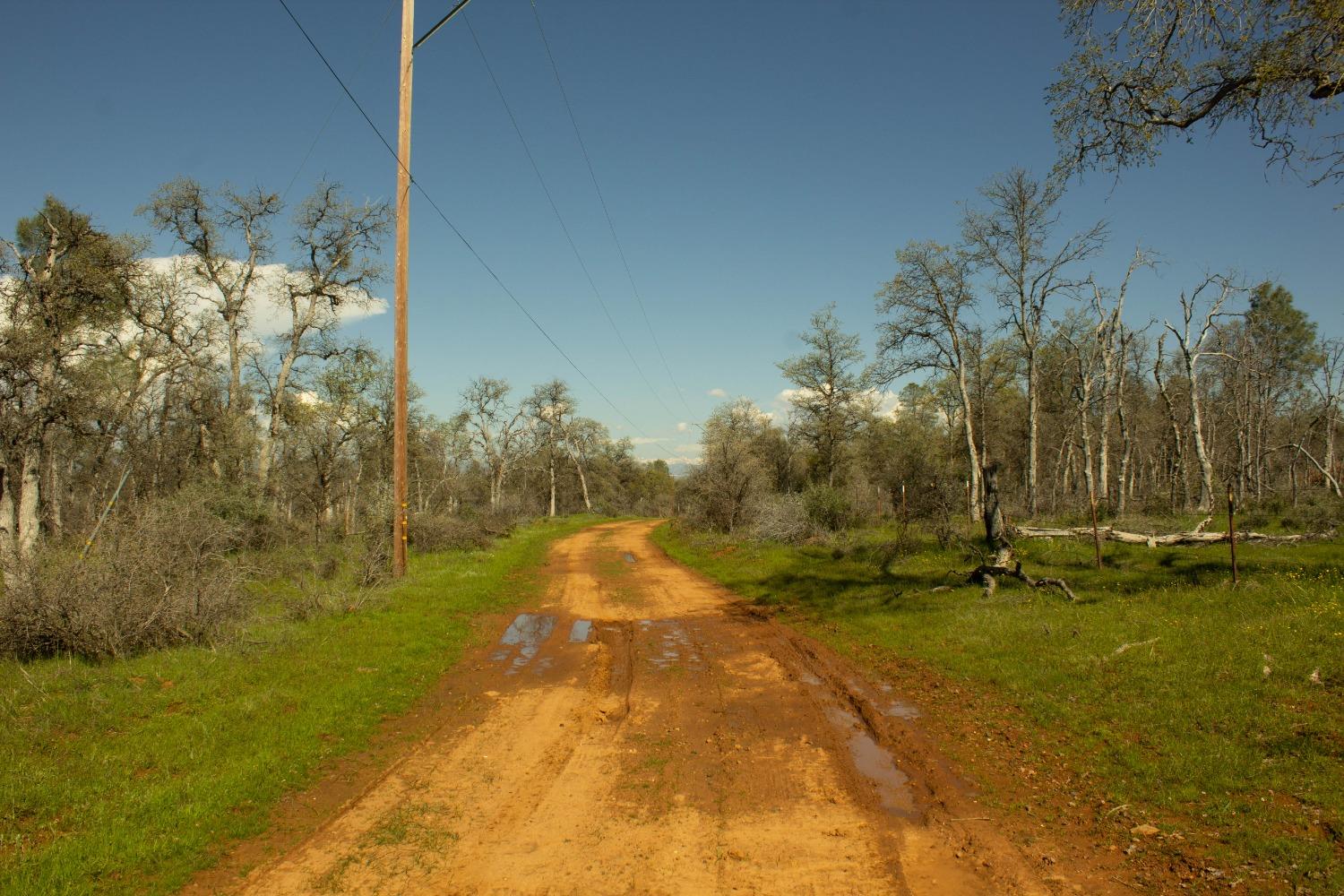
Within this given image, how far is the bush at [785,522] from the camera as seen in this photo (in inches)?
845

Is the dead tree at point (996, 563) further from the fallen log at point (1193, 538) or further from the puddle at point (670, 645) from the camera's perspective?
the puddle at point (670, 645)

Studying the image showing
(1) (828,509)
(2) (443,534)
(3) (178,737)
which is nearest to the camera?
(3) (178,737)

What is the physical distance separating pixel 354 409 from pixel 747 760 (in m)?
29.1

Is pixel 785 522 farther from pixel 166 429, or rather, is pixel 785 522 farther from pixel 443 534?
pixel 166 429

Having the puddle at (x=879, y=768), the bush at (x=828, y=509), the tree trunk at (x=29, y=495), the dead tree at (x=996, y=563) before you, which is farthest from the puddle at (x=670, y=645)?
the tree trunk at (x=29, y=495)

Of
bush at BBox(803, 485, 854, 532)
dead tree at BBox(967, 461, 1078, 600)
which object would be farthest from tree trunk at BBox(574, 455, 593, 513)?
dead tree at BBox(967, 461, 1078, 600)

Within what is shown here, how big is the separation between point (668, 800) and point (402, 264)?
12596 millimetres

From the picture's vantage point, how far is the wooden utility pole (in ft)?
45.5

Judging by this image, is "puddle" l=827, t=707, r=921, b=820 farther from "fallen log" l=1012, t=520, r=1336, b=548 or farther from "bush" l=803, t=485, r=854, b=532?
"bush" l=803, t=485, r=854, b=532

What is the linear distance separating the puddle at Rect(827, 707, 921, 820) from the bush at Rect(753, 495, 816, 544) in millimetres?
14237

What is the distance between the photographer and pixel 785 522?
2195 cm

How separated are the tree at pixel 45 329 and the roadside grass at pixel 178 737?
5.13 metres

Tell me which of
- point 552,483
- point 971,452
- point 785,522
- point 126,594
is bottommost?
point 785,522

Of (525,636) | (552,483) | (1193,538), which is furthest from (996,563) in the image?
(552,483)
